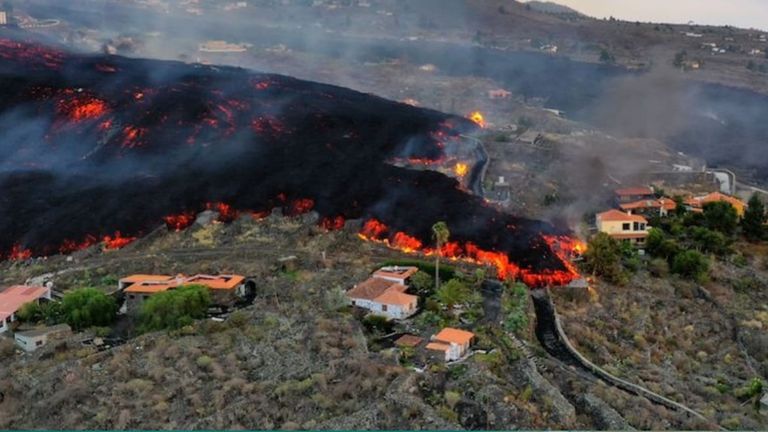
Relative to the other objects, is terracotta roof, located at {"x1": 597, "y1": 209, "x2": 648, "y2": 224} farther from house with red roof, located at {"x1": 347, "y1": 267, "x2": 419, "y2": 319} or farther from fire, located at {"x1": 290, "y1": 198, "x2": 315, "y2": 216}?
fire, located at {"x1": 290, "y1": 198, "x2": 315, "y2": 216}

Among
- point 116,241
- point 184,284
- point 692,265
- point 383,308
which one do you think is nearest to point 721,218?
point 692,265

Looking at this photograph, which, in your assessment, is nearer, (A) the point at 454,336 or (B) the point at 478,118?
(A) the point at 454,336

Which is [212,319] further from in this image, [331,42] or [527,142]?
[331,42]

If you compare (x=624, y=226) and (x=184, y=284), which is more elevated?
(x=624, y=226)

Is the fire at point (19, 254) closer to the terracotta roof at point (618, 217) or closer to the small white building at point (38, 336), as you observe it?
the small white building at point (38, 336)

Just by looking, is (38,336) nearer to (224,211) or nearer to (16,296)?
(16,296)

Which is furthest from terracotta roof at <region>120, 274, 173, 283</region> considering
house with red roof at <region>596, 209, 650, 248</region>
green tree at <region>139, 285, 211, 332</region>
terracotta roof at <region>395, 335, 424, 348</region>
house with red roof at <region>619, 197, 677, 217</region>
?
house with red roof at <region>619, 197, 677, 217</region>

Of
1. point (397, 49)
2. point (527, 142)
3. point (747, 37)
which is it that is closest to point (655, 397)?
point (527, 142)
